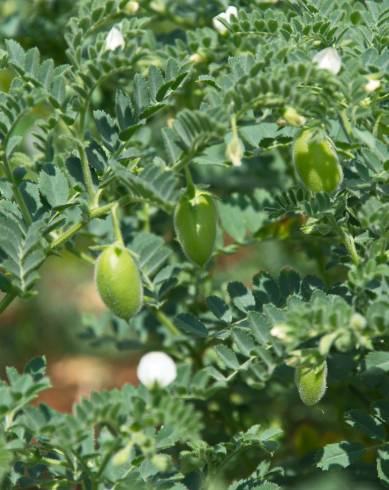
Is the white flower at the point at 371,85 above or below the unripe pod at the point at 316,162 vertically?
above

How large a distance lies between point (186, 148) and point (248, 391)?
2.58 feet

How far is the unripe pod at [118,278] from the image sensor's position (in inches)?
43.1

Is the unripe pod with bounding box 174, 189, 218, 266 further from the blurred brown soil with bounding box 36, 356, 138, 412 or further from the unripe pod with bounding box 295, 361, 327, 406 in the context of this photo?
the blurred brown soil with bounding box 36, 356, 138, 412

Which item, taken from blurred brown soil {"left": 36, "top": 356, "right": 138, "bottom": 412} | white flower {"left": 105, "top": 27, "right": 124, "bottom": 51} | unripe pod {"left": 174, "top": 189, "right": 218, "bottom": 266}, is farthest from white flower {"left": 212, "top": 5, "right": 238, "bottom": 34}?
blurred brown soil {"left": 36, "top": 356, "right": 138, "bottom": 412}

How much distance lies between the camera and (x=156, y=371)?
3.30ft

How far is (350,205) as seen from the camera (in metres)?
1.29

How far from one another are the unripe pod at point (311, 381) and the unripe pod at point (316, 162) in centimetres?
23

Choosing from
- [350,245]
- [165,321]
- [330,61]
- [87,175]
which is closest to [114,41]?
[87,175]

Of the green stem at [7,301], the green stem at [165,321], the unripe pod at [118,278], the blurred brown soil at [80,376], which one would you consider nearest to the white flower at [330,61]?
the unripe pod at [118,278]

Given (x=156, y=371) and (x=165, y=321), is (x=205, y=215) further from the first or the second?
(x=165, y=321)

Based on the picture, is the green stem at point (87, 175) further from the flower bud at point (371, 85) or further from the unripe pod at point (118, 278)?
the flower bud at point (371, 85)

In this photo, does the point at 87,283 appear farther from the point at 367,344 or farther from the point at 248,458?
the point at 367,344

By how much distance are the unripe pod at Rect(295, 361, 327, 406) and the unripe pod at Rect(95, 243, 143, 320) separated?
223 mm

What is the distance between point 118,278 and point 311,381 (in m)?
0.27
